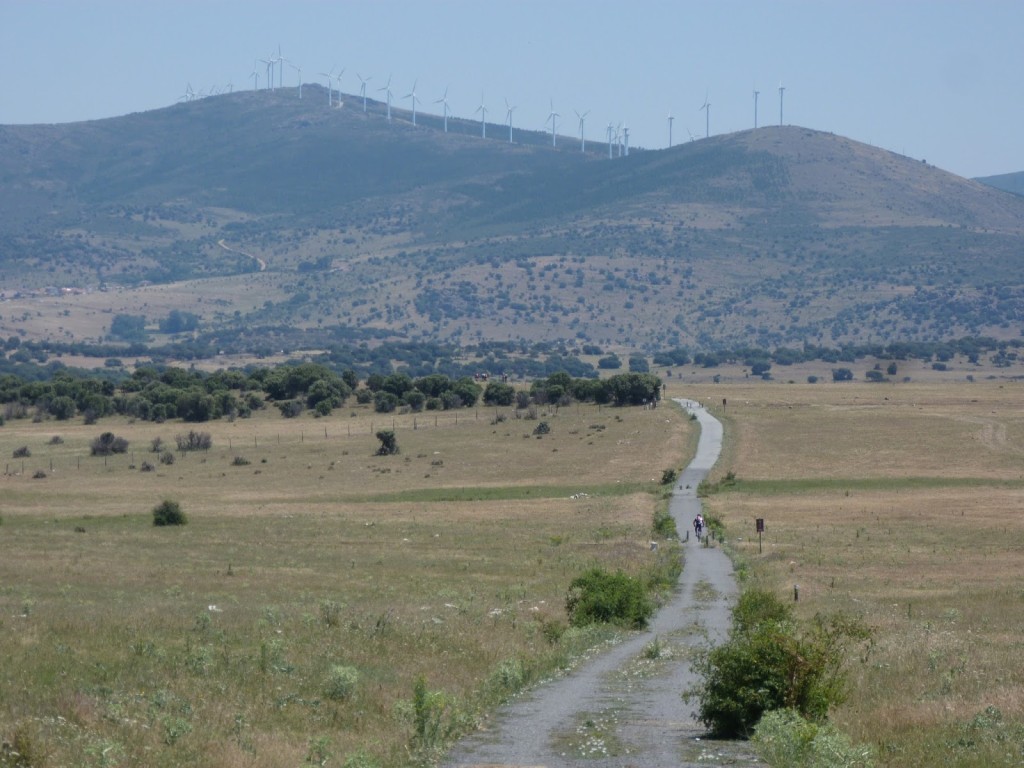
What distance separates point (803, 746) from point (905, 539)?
3342 centimetres

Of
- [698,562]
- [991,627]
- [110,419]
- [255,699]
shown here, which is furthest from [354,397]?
[255,699]

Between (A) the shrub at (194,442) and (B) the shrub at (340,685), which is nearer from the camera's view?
(B) the shrub at (340,685)

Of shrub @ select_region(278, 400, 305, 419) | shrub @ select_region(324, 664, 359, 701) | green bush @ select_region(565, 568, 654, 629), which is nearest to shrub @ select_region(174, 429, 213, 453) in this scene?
shrub @ select_region(278, 400, 305, 419)

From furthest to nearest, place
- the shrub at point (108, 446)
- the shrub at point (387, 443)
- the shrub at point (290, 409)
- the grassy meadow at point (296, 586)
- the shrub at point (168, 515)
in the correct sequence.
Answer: the shrub at point (290, 409), the shrub at point (108, 446), the shrub at point (387, 443), the shrub at point (168, 515), the grassy meadow at point (296, 586)

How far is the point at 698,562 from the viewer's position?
38.7 metres

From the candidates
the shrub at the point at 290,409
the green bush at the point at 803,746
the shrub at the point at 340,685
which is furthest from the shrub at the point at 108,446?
the green bush at the point at 803,746

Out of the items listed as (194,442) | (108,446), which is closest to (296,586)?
(108,446)

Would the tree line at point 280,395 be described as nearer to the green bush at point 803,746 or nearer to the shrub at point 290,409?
the shrub at point 290,409

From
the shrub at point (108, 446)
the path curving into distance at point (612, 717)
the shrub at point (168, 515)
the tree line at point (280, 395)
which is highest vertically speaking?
the path curving into distance at point (612, 717)

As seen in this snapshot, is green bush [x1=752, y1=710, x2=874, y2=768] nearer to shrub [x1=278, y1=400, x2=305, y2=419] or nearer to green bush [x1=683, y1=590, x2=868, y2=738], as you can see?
green bush [x1=683, y1=590, x2=868, y2=738]

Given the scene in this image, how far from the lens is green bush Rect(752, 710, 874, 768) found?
1173 cm

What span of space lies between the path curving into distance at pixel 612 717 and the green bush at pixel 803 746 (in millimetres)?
656

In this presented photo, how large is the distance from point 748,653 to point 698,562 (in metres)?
24.1

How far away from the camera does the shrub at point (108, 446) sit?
264 feet
